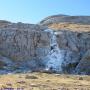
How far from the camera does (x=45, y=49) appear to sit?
54625 mm

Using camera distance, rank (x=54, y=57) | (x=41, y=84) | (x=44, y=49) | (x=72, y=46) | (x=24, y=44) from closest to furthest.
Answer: (x=41, y=84)
(x=54, y=57)
(x=72, y=46)
(x=44, y=49)
(x=24, y=44)

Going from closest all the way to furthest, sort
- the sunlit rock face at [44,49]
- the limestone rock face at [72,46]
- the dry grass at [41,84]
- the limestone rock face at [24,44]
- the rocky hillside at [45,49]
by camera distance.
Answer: the dry grass at [41,84]
the rocky hillside at [45,49]
the sunlit rock face at [44,49]
the limestone rock face at [72,46]
the limestone rock face at [24,44]

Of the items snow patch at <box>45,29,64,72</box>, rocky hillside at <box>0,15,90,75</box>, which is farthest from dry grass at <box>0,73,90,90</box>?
snow patch at <box>45,29,64,72</box>

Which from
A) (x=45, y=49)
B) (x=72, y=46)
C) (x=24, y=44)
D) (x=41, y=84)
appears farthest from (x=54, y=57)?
(x=41, y=84)

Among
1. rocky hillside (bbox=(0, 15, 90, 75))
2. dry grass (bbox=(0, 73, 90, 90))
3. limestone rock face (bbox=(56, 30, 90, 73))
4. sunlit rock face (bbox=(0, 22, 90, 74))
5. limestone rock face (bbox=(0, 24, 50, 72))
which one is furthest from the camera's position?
limestone rock face (bbox=(0, 24, 50, 72))

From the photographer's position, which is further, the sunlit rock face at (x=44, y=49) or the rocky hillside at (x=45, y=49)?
the sunlit rock face at (x=44, y=49)

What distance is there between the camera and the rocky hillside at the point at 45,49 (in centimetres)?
5156

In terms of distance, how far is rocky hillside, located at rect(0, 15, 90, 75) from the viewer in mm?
51562

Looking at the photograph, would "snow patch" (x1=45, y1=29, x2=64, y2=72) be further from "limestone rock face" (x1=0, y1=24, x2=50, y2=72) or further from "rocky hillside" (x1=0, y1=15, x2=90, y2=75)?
"limestone rock face" (x1=0, y1=24, x2=50, y2=72)

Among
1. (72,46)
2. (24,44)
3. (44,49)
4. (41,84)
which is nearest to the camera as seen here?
(41,84)

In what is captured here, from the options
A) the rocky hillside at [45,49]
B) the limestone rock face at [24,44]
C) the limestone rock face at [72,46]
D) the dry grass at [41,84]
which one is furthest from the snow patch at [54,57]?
the dry grass at [41,84]

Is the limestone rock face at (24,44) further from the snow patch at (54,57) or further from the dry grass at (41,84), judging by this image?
the dry grass at (41,84)

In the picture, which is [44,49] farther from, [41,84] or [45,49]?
[41,84]

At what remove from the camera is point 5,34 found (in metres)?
55.9
